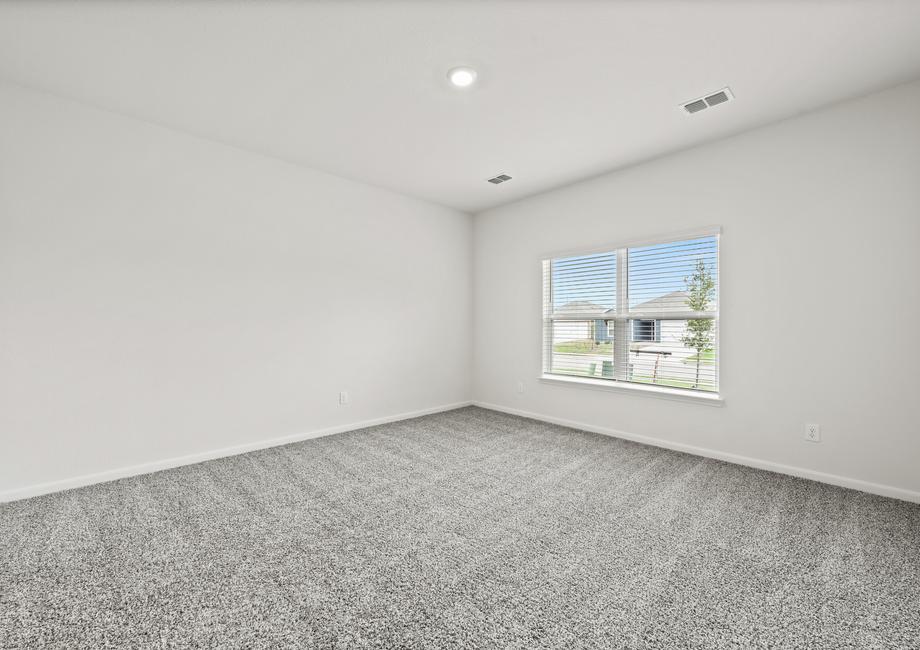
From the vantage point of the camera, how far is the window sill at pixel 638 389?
3283 millimetres

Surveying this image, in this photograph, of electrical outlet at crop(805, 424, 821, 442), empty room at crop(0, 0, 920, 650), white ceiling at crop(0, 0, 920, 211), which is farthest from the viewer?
electrical outlet at crop(805, 424, 821, 442)

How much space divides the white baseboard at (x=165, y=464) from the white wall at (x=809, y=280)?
268 cm

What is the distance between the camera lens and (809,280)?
9.17 feet

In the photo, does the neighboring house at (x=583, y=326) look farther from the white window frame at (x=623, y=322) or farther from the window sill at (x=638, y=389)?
the window sill at (x=638, y=389)

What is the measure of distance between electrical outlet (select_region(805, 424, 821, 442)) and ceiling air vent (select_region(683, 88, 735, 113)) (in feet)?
7.49

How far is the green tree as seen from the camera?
11.0 ft

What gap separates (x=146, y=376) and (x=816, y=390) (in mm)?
4744

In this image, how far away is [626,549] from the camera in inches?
76.7

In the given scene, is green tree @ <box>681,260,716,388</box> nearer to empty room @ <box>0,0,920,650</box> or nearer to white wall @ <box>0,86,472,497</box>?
empty room @ <box>0,0,920,650</box>

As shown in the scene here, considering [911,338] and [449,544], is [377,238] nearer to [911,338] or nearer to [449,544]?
[449,544]

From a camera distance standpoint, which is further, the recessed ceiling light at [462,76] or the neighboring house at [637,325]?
the neighboring house at [637,325]

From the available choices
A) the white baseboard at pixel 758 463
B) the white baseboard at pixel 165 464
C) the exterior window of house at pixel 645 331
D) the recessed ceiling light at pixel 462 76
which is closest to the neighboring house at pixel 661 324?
the exterior window of house at pixel 645 331

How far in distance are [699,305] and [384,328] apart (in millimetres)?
3015

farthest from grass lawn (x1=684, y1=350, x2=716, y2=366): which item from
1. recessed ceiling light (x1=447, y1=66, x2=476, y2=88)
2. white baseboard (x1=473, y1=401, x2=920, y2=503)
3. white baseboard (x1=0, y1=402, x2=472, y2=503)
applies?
white baseboard (x1=0, y1=402, x2=472, y2=503)
